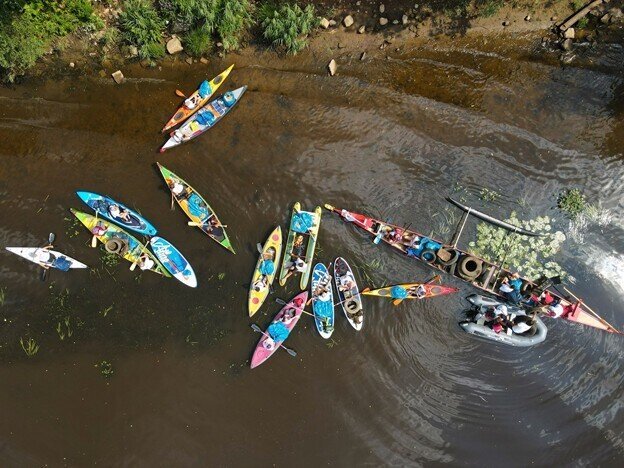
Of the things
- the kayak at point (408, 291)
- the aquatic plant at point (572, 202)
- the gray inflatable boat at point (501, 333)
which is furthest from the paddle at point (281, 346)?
the aquatic plant at point (572, 202)

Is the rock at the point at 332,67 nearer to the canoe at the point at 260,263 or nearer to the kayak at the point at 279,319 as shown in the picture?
the canoe at the point at 260,263

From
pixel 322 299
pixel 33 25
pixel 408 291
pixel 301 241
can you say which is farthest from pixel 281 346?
pixel 33 25

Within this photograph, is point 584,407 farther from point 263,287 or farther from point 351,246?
point 263,287

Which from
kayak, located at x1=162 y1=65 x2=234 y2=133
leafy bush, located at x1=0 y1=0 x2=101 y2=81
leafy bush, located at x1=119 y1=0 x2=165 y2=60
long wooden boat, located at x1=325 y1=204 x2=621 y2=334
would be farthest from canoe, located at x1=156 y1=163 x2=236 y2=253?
leafy bush, located at x1=0 y1=0 x2=101 y2=81

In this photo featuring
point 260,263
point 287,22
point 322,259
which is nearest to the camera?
point 287,22

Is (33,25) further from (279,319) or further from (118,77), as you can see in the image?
(279,319)
